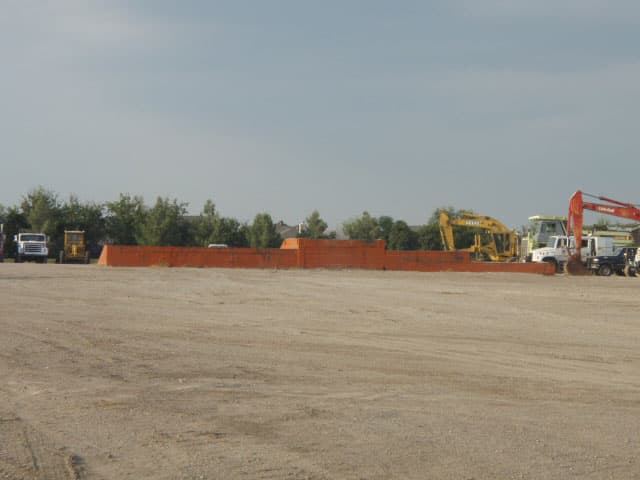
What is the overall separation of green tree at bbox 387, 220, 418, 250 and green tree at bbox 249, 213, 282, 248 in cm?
2007

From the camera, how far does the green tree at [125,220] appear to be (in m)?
→ 90.7

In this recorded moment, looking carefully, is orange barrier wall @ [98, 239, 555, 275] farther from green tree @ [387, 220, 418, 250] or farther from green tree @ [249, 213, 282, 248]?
green tree @ [387, 220, 418, 250]

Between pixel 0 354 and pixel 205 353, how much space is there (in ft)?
8.67

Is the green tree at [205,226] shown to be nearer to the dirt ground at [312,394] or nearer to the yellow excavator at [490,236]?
the yellow excavator at [490,236]

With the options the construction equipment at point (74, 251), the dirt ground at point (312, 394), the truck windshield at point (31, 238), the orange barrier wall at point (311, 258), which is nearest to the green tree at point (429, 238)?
the construction equipment at point (74, 251)

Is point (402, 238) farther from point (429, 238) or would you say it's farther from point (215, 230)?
point (215, 230)

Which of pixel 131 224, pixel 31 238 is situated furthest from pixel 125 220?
pixel 31 238

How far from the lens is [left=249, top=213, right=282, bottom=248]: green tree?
99375 millimetres

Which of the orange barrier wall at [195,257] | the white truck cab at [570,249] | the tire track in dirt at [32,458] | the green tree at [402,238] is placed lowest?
the tire track in dirt at [32,458]

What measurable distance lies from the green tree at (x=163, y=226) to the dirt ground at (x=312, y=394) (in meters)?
72.2

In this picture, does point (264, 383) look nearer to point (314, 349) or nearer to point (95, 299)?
point (314, 349)

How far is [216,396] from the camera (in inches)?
311

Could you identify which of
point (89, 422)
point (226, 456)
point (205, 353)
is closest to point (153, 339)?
point (205, 353)

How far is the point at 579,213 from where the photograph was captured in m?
48.0
